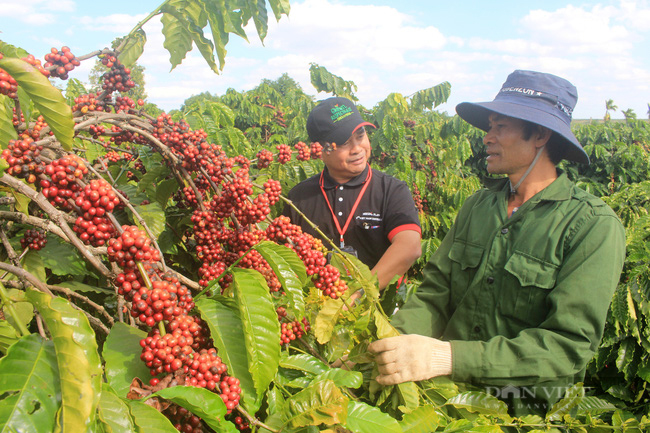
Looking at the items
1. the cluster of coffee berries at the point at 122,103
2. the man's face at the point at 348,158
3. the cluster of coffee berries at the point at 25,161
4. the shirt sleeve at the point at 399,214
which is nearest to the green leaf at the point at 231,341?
the cluster of coffee berries at the point at 25,161

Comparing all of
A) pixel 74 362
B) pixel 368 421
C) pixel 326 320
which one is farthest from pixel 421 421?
pixel 74 362

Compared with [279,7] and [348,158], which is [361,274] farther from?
[348,158]

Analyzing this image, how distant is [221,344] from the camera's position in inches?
44.5

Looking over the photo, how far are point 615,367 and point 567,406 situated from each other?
3530mm

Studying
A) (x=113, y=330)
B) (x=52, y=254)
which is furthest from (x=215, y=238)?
(x=52, y=254)

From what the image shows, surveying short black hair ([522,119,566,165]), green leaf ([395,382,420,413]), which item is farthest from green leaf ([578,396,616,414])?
short black hair ([522,119,566,165])

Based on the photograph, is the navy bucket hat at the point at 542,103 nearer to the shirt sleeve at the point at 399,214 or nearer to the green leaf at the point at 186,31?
the shirt sleeve at the point at 399,214

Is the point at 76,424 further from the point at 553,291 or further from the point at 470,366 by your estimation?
the point at 553,291

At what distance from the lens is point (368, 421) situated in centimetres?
112

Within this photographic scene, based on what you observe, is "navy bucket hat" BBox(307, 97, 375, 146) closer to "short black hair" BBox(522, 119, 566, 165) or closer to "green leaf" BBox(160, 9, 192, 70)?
"short black hair" BBox(522, 119, 566, 165)

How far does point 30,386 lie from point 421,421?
0.95m

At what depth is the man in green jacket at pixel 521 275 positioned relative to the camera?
1677mm

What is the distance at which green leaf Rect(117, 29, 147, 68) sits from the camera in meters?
1.79

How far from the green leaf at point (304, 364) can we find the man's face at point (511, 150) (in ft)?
4.52
